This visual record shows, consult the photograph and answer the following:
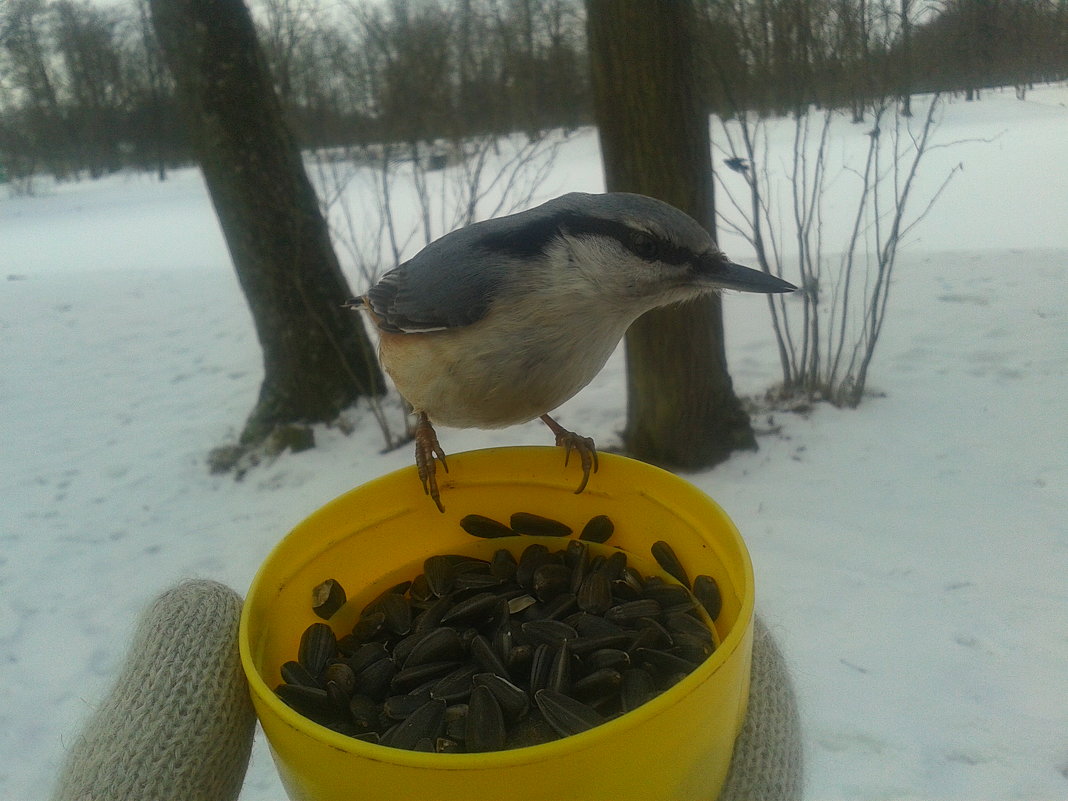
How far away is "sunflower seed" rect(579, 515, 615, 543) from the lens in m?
1.36

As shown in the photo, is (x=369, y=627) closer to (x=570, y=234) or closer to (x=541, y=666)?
(x=541, y=666)

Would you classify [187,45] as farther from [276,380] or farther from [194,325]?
[194,325]

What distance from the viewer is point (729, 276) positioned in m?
1.22

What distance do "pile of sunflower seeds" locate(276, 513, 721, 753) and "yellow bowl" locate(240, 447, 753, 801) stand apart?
0.12 feet

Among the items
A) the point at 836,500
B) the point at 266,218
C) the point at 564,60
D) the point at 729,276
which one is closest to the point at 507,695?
the point at 729,276

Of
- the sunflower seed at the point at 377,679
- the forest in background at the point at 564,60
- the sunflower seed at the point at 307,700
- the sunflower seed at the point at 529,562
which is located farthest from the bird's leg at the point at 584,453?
the forest in background at the point at 564,60

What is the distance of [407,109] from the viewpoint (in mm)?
4523

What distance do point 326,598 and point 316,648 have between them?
0.09 m

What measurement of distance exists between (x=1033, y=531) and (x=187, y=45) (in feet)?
14.1

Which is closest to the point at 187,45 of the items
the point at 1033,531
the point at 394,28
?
the point at 394,28

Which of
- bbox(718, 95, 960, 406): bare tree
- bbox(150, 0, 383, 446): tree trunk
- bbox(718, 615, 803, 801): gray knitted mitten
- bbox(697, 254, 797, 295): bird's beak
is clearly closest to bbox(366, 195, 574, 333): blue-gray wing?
bbox(697, 254, 797, 295): bird's beak

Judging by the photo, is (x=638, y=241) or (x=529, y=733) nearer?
(x=529, y=733)

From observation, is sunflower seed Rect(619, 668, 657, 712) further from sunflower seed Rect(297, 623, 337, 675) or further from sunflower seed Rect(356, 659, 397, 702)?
sunflower seed Rect(297, 623, 337, 675)

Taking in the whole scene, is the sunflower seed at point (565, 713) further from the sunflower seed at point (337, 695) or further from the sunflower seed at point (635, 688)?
the sunflower seed at point (337, 695)
